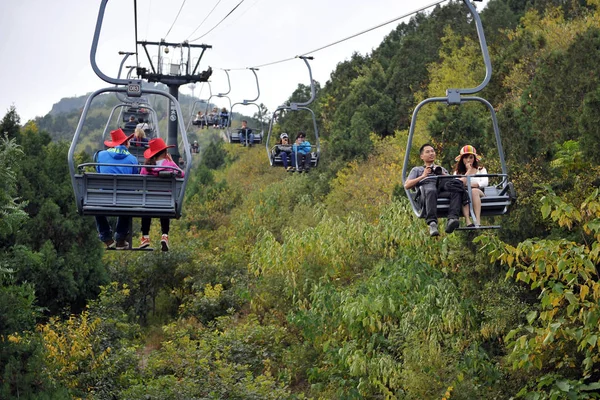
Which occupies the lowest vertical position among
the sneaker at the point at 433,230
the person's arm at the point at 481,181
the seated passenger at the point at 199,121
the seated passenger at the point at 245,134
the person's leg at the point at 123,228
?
the person's leg at the point at 123,228

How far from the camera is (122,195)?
1217 centimetres

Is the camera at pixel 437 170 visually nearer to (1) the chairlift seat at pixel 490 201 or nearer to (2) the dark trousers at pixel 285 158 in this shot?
(1) the chairlift seat at pixel 490 201

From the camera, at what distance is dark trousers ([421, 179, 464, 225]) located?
456 inches

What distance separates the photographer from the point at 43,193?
108 feet

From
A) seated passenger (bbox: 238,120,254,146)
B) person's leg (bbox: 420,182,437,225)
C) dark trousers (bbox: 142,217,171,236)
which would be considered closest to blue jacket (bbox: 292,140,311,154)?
dark trousers (bbox: 142,217,171,236)

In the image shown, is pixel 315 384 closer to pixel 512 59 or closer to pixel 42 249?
pixel 42 249

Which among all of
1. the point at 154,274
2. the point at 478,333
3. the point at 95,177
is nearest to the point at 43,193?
the point at 154,274

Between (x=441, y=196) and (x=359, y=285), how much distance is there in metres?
13.2

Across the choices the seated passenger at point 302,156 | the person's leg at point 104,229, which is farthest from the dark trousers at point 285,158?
the person's leg at point 104,229

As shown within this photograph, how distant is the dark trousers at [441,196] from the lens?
456 inches

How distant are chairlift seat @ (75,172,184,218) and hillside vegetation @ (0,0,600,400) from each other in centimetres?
439

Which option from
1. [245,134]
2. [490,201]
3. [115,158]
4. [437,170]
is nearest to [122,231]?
[115,158]

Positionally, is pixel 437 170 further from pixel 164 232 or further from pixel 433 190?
pixel 164 232

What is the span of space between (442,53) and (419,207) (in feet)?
Answer: 131
